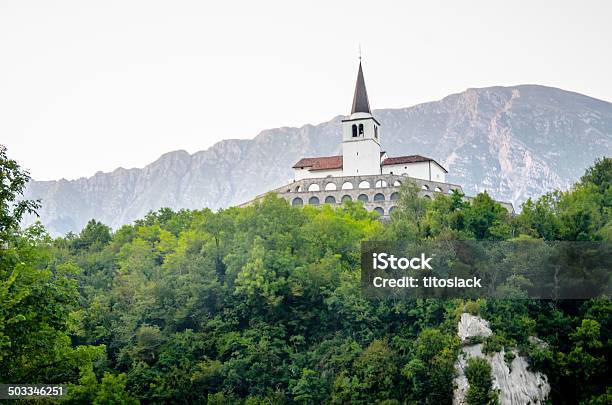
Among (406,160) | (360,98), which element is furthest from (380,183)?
(360,98)

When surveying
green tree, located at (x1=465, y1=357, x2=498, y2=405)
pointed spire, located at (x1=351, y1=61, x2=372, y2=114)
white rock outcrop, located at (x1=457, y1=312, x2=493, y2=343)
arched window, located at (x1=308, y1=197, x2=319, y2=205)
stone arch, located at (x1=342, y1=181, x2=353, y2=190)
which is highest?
pointed spire, located at (x1=351, y1=61, x2=372, y2=114)

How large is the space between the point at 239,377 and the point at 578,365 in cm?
1743

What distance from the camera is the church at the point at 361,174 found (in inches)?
2542

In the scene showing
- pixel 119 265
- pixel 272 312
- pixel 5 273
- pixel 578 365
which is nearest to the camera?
pixel 5 273

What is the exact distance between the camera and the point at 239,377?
38.5 m

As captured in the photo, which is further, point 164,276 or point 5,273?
point 164,276

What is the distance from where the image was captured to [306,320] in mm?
41844

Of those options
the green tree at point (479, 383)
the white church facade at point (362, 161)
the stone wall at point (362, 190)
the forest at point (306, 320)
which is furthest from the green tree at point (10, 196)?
the white church facade at point (362, 161)

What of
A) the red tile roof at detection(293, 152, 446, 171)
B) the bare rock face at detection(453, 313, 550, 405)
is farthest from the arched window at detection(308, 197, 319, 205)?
the bare rock face at detection(453, 313, 550, 405)

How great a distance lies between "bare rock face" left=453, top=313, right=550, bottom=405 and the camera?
1400 inches

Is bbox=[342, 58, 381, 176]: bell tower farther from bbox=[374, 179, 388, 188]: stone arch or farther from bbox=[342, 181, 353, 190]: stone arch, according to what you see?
bbox=[374, 179, 388, 188]: stone arch

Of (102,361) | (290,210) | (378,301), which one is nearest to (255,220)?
(290,210)

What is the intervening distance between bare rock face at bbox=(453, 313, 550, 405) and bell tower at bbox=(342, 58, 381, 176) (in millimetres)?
34344

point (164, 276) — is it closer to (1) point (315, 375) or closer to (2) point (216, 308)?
(2) point (216, 308)
